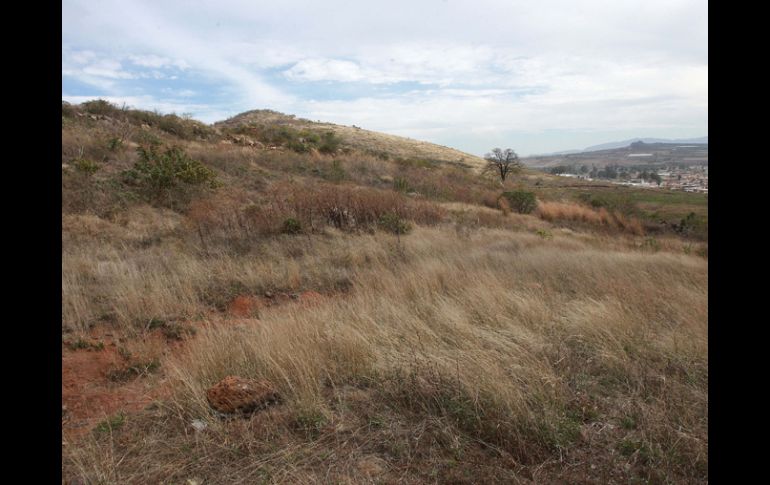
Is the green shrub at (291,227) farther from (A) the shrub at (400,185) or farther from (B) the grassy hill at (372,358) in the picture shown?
(A) the shrub at (400,185)

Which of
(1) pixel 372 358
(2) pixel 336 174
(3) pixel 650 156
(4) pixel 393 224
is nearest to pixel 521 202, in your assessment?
(2) pixel 336 174

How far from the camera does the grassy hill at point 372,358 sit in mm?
2428

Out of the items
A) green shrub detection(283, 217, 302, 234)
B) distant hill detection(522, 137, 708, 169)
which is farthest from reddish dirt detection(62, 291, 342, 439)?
distant hill detection(522, 137, 708, 169)

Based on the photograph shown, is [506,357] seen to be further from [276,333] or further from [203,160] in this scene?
[203,160]

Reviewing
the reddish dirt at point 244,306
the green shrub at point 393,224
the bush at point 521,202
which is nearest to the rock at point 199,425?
the reddish dirt at point 244,306

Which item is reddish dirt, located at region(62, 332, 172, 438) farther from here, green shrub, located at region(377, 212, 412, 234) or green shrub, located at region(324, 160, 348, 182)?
green shrub, located at region(324, 160, 348, 182)

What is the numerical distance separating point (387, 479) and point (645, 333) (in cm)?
317

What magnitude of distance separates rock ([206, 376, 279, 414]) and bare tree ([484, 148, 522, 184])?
3711 cm

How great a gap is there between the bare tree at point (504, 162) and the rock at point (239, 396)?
122ft

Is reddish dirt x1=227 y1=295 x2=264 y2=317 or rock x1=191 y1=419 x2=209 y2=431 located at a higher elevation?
reddish dirt x1=227 y1=295 x2=264 y2=317

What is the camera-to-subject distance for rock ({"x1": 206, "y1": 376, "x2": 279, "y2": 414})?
9.71 feet

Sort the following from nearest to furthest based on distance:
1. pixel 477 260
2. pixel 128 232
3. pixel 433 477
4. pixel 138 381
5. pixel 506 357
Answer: pixel 433 477, pixel 506 357, pixel 138 381, pixel 477 260, pixel 128 232
